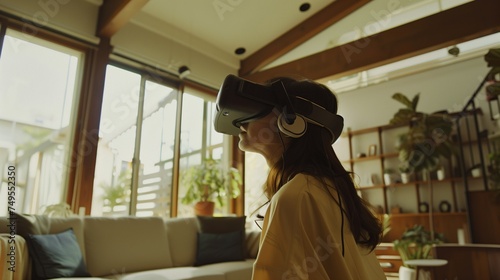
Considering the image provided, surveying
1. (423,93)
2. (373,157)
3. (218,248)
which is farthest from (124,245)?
(423,93)

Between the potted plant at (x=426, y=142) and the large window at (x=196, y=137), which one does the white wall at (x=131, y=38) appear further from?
the potted plant at (x=426, y=142)

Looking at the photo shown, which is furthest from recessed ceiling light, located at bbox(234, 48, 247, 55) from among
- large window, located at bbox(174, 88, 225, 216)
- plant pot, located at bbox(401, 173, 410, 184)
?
plant pot, located at bbox(401, 173, 410, 184)

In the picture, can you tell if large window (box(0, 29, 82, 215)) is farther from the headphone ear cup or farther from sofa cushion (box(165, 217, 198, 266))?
the headphone ear cup

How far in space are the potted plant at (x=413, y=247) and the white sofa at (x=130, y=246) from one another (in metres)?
1.79

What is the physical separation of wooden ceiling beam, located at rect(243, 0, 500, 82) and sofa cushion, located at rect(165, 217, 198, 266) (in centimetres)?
238

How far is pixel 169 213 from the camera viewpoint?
4.18 metres

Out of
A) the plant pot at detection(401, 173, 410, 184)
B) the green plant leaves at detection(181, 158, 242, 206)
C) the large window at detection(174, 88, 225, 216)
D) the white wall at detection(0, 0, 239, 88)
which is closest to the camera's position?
the white wall at detection(0, 0, 239, 88)

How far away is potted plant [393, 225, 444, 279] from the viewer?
3.82 meters

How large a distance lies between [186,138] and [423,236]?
Answer: 123 inches

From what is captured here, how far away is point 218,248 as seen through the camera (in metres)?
3.18

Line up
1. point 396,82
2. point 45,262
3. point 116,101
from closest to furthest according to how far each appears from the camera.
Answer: point 45,262 < point 116,101 < point 396,82

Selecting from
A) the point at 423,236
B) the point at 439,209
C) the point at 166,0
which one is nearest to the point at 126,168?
the point at 166,0

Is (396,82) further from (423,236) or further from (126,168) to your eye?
(126,168)

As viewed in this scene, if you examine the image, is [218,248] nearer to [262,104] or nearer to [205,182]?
[205,182]
